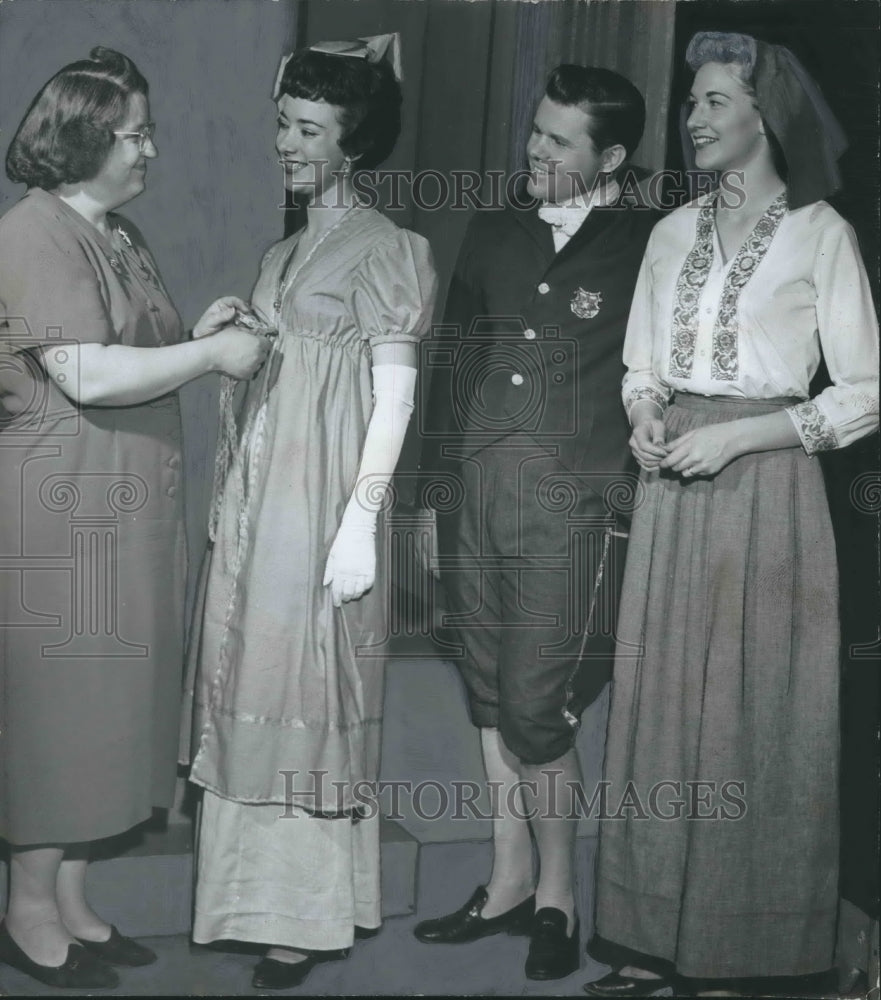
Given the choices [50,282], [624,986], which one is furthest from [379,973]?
[50,282]

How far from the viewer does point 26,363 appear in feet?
9.25

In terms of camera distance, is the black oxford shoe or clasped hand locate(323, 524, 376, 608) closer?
clasped hand locate(323, 524, 376, 608)

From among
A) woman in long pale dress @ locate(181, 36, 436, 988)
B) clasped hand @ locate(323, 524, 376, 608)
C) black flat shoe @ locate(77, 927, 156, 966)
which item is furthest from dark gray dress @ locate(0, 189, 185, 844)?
clasped hand @ locate(323, 524, 376, 608)

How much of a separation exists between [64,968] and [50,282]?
1.34 m

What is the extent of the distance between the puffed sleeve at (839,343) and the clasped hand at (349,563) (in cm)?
87

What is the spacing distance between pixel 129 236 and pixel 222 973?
57.8 inches

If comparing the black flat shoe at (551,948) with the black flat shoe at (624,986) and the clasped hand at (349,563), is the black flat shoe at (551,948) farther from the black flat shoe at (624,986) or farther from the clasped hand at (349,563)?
the clasped hand at (349,563)

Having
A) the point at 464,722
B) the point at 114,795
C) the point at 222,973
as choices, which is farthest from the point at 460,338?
the point at 222,973

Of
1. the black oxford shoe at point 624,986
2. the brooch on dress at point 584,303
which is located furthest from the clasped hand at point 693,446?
the black oxford shoe at point 624,986

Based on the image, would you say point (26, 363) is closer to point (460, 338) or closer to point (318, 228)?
point (318, 228)

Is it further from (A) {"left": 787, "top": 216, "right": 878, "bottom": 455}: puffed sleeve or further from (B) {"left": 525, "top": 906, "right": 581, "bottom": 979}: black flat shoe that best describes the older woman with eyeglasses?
(A) {"left": 787, "top": 216, "right": 878, "bottom": 455}: puffed sleeve

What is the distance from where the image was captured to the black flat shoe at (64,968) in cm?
290

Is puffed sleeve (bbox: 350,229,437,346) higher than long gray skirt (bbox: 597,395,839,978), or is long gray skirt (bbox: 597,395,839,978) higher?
puffed sleeve (bbox: 350,229,437,346)

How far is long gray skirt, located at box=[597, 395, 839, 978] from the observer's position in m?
2.89
